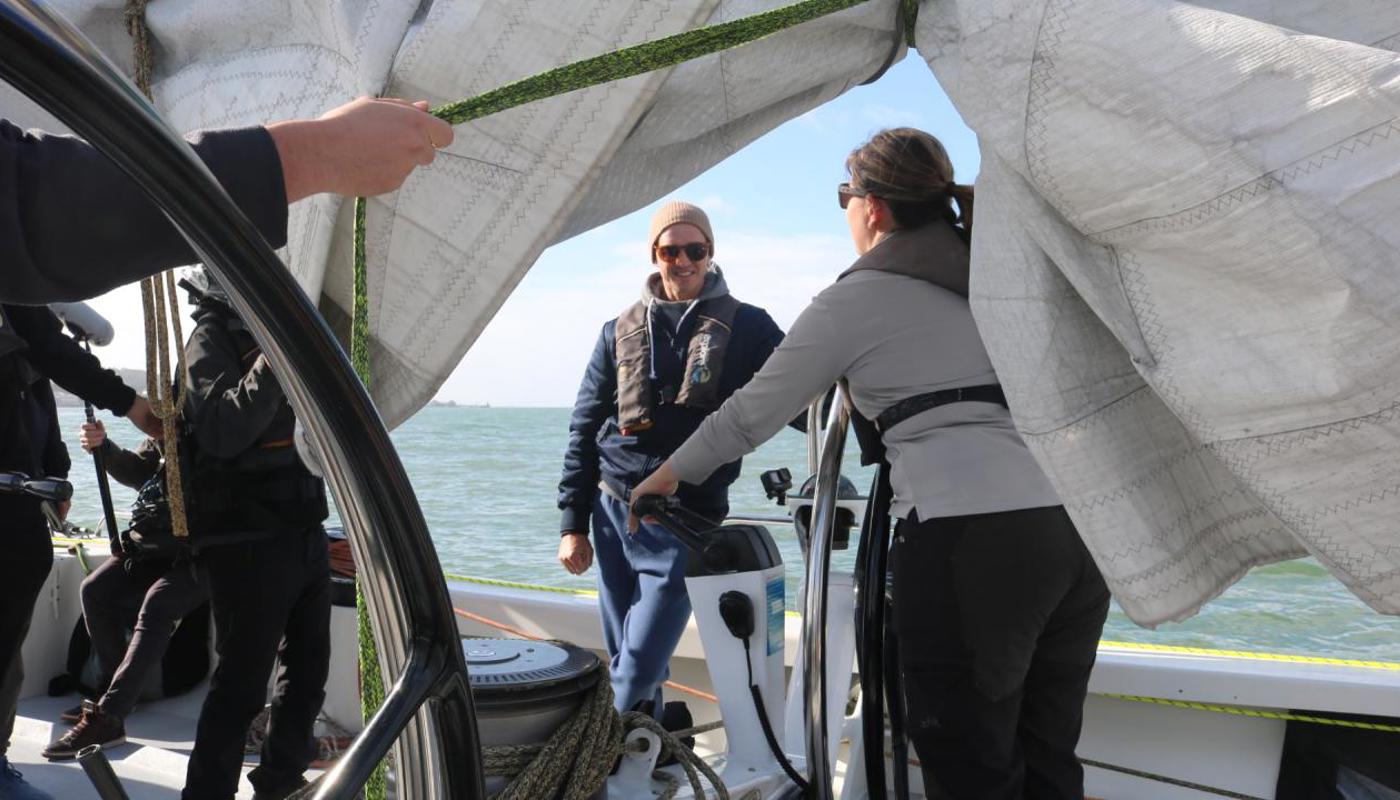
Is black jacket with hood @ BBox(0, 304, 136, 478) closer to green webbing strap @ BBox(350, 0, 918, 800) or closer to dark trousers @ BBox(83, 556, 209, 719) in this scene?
dark trousers @ BBox(83, 556, 209, 719)

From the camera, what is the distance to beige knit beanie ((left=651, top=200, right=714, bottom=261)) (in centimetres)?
309

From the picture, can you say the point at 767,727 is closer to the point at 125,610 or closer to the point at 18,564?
the point at 18,564

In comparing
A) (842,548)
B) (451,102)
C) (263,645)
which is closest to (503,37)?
(451,102)

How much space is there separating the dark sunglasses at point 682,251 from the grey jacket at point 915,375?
1254 mm

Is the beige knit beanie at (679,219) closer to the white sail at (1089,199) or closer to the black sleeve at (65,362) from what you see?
the black sleeve at (65,362)

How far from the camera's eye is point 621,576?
9.84ft

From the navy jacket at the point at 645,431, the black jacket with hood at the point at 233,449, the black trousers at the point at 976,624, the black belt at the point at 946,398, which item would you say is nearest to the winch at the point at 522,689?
the black trousers at the point at 976,624

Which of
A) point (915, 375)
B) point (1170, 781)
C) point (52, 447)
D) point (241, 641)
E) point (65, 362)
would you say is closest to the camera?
point (915, 375)

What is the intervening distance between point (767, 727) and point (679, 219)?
1.46 metres

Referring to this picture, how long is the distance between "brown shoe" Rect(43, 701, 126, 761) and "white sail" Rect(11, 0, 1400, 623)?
2.19m

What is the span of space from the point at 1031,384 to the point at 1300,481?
0.25m

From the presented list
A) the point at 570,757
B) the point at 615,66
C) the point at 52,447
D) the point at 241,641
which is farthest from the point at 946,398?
the point at 52,447

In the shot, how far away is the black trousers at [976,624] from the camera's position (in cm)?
171

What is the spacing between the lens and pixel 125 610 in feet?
9.90
